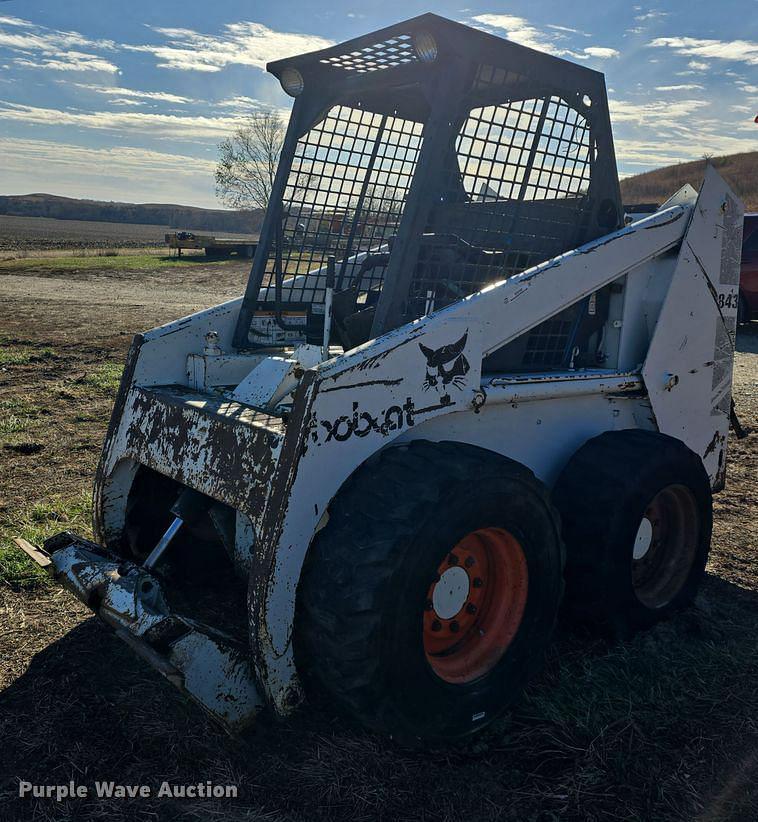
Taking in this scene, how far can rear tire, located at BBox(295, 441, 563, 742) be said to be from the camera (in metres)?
2.28

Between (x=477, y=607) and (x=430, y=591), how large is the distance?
34 centimetres

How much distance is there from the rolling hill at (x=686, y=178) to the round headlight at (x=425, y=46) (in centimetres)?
3525

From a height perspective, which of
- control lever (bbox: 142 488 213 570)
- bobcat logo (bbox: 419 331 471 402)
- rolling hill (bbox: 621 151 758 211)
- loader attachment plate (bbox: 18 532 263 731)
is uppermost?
rolling hill (bbox: 621 151 758 211)

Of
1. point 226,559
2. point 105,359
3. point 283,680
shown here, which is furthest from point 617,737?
point 105,359

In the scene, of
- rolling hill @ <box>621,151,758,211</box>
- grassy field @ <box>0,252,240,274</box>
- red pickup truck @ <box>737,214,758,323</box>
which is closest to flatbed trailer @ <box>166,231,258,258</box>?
grassy field @ <box>0,252,240,274</box>

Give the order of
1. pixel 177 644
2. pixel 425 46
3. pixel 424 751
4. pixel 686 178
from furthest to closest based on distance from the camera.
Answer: pixel 686 178, pixel 425 46, pixel 424 751, pixel 177 644

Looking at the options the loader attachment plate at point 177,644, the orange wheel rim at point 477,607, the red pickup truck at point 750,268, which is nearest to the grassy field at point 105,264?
the red pickup truck at point 750,268

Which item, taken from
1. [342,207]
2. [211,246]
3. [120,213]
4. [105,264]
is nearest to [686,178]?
[211,246]

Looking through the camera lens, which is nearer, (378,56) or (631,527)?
(631,527)

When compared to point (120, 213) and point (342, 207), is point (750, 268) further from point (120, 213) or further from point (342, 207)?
point (120, 213)

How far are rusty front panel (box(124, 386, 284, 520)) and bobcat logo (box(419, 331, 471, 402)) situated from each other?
55cm

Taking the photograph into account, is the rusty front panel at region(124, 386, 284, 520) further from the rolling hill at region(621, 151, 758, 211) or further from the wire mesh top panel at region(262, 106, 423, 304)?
the rolling hill at region(621, 151, 758, 211)

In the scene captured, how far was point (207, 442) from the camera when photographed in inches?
110

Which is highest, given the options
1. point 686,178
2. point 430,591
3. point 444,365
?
point 686,178
